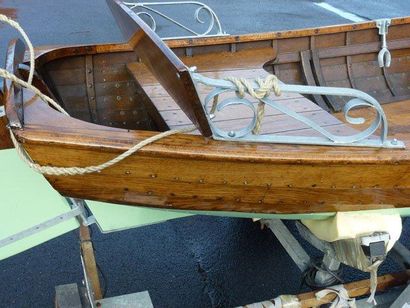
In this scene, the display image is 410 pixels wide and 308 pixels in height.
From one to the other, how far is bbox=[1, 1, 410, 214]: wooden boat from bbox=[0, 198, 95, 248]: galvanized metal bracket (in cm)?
24

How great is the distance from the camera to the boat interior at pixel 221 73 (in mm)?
2111

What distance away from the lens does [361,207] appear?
2213mm

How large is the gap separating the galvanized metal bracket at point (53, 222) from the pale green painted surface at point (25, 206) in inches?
0.7

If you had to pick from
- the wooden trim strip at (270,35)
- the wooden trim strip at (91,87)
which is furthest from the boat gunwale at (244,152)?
the wooden trim strip at (270,35)

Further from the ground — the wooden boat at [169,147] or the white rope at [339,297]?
the wooden boat at [169,147]

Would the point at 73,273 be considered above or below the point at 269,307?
below

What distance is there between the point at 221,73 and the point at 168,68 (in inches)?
46.7

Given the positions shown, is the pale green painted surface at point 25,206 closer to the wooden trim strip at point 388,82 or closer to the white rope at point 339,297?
the white rope at point 339,297

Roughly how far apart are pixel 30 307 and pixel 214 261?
1.17 m

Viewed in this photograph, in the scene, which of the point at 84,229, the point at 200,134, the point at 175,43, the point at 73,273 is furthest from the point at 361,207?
the point at 73,273

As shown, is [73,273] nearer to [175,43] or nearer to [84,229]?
[84,229]

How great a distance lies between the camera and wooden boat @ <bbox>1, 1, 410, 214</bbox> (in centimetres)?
182

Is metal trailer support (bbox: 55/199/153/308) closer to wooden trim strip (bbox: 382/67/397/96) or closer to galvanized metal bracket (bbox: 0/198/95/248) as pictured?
galvanized metal bracket (bbox: 0/198/95/248)

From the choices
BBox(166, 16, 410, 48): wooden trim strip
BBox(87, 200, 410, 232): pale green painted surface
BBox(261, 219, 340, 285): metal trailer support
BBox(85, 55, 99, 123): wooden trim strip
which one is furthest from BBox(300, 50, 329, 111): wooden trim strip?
BBox(85, 55, 99, 123): wooden trim strip
